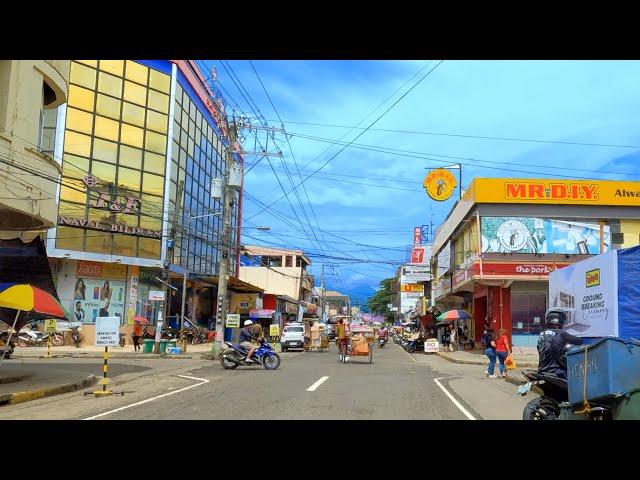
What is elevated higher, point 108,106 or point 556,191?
point 108,106

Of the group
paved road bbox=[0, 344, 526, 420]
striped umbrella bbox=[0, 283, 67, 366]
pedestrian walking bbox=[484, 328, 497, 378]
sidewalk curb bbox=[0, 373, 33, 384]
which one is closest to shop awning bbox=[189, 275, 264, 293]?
paved road bbox=[0, 344, 526, 420]

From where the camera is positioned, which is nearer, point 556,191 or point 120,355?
point 120,355

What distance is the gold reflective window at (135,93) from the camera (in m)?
38.7

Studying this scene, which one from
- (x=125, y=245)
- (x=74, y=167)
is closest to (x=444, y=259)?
(x=125, y=245)

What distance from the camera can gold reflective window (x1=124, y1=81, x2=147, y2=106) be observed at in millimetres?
38688

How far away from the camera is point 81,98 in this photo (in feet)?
121

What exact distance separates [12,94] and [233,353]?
10369 mm

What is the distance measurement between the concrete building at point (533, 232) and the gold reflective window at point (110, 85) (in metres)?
22.6

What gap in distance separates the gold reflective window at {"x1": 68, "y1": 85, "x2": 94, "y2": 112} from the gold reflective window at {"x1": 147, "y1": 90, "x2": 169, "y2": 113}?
378cm

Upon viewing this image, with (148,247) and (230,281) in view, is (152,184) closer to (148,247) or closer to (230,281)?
(148,247)

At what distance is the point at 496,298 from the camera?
31.8 meters

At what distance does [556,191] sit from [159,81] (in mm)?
25701

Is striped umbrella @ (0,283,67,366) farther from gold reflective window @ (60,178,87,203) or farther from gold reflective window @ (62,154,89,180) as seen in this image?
gold reflective window @ (62,154,89,180)

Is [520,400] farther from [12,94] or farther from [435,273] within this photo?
[435,273]
